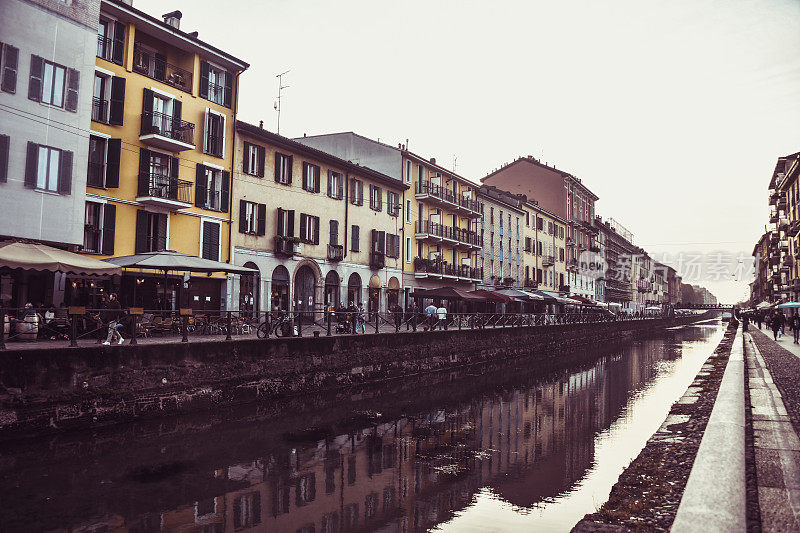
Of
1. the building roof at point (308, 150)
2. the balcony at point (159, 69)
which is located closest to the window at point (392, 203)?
the building roof at point (308, 150)

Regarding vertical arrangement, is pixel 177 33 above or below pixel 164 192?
above

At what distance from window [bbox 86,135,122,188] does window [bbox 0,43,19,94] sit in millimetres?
3394

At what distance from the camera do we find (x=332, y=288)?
34.5 metres

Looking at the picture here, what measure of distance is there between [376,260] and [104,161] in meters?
18.5

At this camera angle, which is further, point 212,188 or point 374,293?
point 374,293

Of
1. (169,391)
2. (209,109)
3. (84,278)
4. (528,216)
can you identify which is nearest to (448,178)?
(528,216)

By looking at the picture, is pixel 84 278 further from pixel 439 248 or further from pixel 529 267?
pixel 529 267

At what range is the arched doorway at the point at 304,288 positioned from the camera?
105 ft

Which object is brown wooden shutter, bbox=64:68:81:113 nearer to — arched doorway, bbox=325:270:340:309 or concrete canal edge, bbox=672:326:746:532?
arched doorway, bbox=325:270:340:309

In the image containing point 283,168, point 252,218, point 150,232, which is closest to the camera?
point 150,232

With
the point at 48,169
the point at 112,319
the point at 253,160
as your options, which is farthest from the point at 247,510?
the point at 253,160

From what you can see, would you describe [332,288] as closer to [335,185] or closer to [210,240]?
[335,185]

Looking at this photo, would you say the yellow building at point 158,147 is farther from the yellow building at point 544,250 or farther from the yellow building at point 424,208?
the yellow building at point 544,250

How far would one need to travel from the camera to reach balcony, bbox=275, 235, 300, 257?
30.0m
